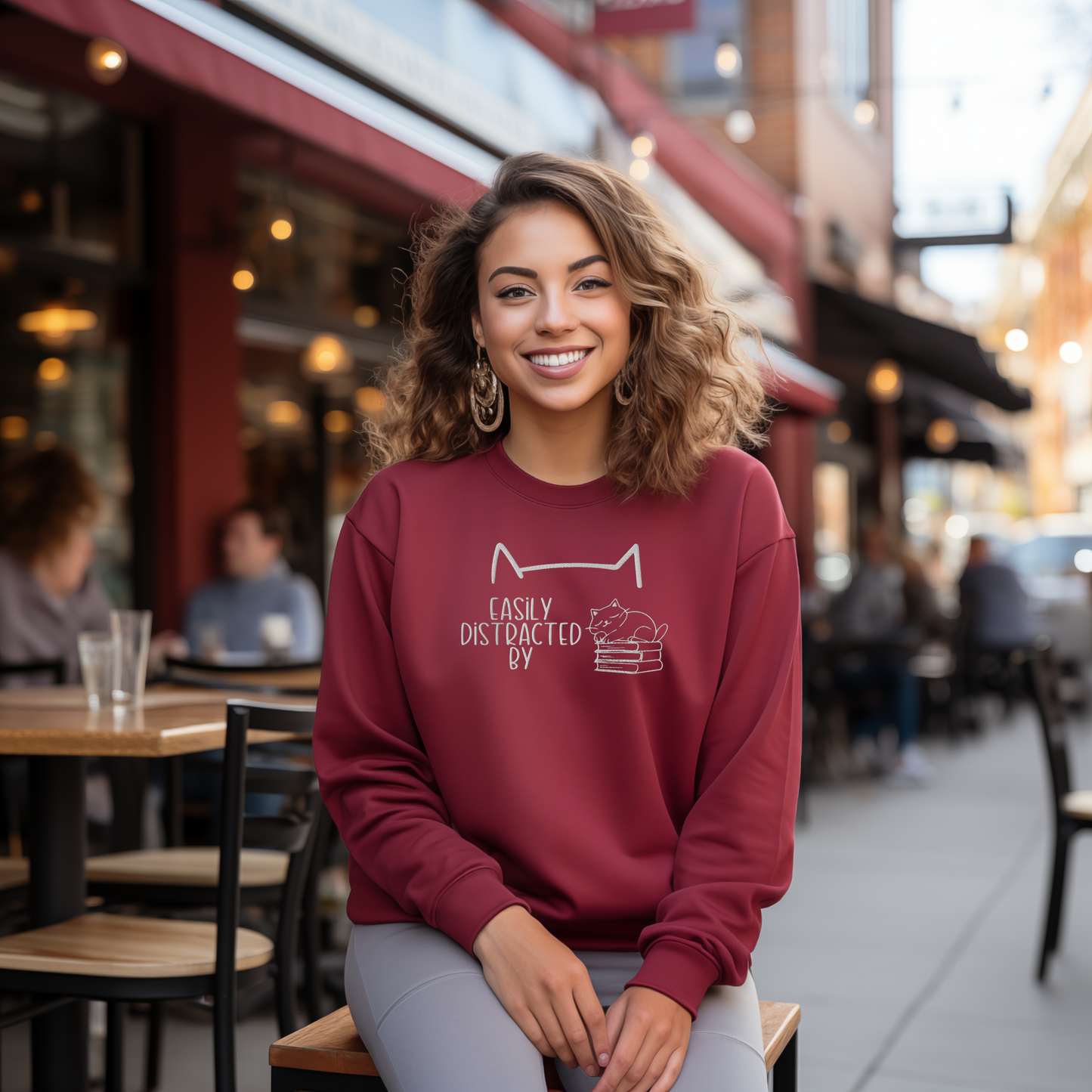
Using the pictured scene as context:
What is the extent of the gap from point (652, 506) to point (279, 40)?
4.25m

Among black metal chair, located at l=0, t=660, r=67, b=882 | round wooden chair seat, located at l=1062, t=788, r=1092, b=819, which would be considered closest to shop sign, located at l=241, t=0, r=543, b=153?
black metal chair, located at l=0, t=660, r=67, b=882

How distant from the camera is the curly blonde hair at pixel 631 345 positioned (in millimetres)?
1842

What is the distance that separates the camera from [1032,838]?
260 inches

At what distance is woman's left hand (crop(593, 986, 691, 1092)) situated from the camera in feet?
4.93

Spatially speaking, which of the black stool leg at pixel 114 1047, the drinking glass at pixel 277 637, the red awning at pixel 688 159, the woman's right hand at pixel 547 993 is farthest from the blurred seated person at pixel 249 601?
the red awning at pixel 688 159

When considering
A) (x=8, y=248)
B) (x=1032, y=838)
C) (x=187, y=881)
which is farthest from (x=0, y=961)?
(x=1032, y=838)

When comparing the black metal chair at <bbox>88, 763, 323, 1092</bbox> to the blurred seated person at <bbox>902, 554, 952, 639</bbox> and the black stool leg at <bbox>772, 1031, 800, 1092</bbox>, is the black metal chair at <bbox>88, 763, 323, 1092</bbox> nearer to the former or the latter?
the black stool leg at <bbox>772, 1031, 800, 1092</bbox>

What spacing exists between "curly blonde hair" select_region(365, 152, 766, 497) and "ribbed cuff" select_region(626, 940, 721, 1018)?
60 cm

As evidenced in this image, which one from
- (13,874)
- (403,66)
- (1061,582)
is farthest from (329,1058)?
(1061,582)

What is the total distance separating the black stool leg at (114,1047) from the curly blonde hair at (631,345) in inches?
61.4

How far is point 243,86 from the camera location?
436 cm

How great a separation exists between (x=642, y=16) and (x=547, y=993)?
317 inches

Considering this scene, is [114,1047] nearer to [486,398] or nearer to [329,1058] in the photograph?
[329,1058]

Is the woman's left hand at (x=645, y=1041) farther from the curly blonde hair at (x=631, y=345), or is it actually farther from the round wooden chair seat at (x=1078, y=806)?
the round wooden chair seat at (x=1078, y=806)
